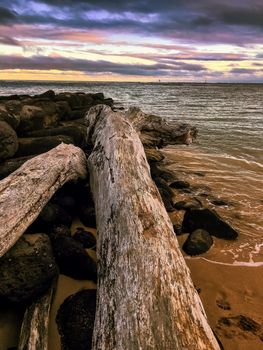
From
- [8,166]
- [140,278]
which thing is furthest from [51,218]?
[140,278]

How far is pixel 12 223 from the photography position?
304cm

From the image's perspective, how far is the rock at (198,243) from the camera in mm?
4184

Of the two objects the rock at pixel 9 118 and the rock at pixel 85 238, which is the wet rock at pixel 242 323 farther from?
the rock at pixel 9 118

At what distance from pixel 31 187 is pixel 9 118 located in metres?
3.53

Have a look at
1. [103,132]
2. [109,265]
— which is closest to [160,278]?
[109,265]

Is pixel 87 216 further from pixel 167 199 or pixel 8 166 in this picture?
pixel 167 199

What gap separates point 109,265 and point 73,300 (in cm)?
75

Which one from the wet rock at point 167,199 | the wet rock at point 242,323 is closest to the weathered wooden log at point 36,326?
the wet rock at point 242,323

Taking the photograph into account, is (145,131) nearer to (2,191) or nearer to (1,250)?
(2,191)

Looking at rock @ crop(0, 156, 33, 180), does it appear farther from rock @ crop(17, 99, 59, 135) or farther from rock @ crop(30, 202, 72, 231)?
rock @ crop(17, 99, 59, 135)

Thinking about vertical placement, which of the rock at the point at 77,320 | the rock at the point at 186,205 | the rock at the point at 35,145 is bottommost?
the rock at the point at 186,205

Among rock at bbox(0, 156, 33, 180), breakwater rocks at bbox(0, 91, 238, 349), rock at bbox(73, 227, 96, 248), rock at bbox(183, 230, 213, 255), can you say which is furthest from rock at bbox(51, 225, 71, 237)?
rock at bbox(183, 230, 213, 255)

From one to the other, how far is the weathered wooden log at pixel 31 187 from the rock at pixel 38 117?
304 cm

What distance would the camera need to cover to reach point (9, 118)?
662cm
